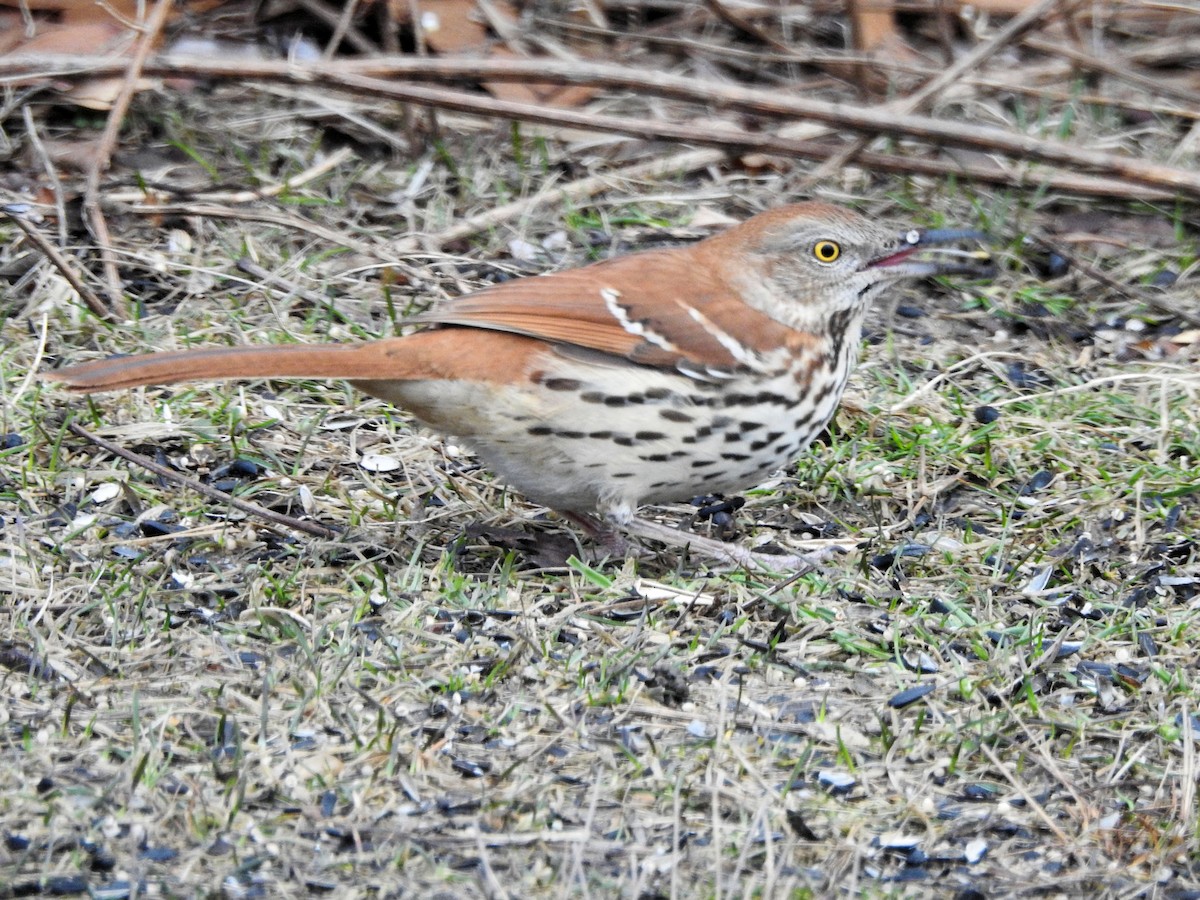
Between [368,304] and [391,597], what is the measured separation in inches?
66.6

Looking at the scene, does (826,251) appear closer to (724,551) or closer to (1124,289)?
(724,551)

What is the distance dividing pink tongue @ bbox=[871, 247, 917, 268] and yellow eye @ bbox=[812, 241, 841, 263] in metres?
0.11

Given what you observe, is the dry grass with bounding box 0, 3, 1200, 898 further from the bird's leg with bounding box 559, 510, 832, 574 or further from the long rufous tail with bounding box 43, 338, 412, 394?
the long rufous tail with bounding box 43, 338, 412, 394

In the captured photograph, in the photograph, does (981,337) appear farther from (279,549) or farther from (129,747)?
(129,747)

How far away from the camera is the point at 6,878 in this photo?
106 inches

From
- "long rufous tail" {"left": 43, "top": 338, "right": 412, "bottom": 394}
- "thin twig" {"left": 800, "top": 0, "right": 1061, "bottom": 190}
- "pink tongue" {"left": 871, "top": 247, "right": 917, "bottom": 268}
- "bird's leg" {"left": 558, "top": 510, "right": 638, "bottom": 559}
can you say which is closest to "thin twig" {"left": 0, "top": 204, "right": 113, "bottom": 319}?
"long rufous tail" {"left": 43, "top": 338, "right": 412, "bottom": 394}

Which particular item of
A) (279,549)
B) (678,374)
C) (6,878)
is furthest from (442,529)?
(6,878)

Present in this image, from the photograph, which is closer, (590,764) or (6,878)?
(6,878)

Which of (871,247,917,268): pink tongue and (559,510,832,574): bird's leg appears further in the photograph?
(871,247,917,268): pink tongue

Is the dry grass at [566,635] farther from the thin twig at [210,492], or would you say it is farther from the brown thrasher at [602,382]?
the brown thrasher at [602,382]

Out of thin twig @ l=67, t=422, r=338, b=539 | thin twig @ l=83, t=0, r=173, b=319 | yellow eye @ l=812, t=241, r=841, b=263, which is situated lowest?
thin twig @ l=67, t=422, r=338, b=539

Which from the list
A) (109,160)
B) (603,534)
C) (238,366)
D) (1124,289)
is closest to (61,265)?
(109,160)

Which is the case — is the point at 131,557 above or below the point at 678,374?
below

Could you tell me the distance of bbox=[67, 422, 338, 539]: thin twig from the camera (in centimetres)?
391
